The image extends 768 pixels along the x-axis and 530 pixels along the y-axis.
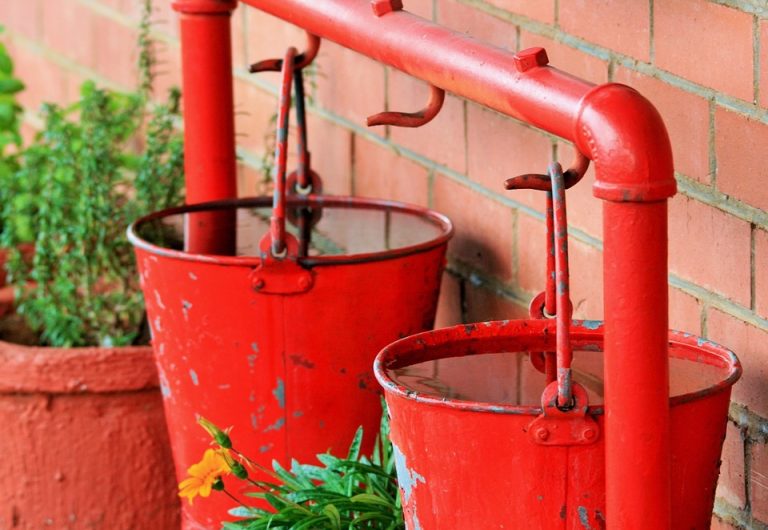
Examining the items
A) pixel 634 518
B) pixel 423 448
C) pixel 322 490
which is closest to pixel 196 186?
pixel 322 490

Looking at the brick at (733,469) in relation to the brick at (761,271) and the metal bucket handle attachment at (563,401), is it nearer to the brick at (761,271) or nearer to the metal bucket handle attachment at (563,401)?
the brick at (761,271)

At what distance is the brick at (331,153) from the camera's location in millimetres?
2777

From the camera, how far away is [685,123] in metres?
1.80

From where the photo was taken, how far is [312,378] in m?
2.06

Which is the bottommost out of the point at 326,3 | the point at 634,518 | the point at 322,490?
the point at 322,490

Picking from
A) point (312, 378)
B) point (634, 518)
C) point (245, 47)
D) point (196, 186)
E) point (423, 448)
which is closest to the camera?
point (634, 518)

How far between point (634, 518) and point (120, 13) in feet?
9.17

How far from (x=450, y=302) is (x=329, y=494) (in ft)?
2.26

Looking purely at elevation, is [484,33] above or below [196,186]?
above

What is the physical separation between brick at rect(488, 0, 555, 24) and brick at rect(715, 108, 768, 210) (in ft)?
1.40

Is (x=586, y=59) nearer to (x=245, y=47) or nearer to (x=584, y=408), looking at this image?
(x=584, y=408)

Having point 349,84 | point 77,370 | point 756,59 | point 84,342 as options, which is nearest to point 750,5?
point 756,59

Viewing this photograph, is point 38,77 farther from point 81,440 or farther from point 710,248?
point 710,248

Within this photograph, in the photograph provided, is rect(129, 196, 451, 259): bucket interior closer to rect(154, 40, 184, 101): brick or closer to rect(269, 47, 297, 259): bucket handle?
rect(269, 47, 297, 259): bucket handle
